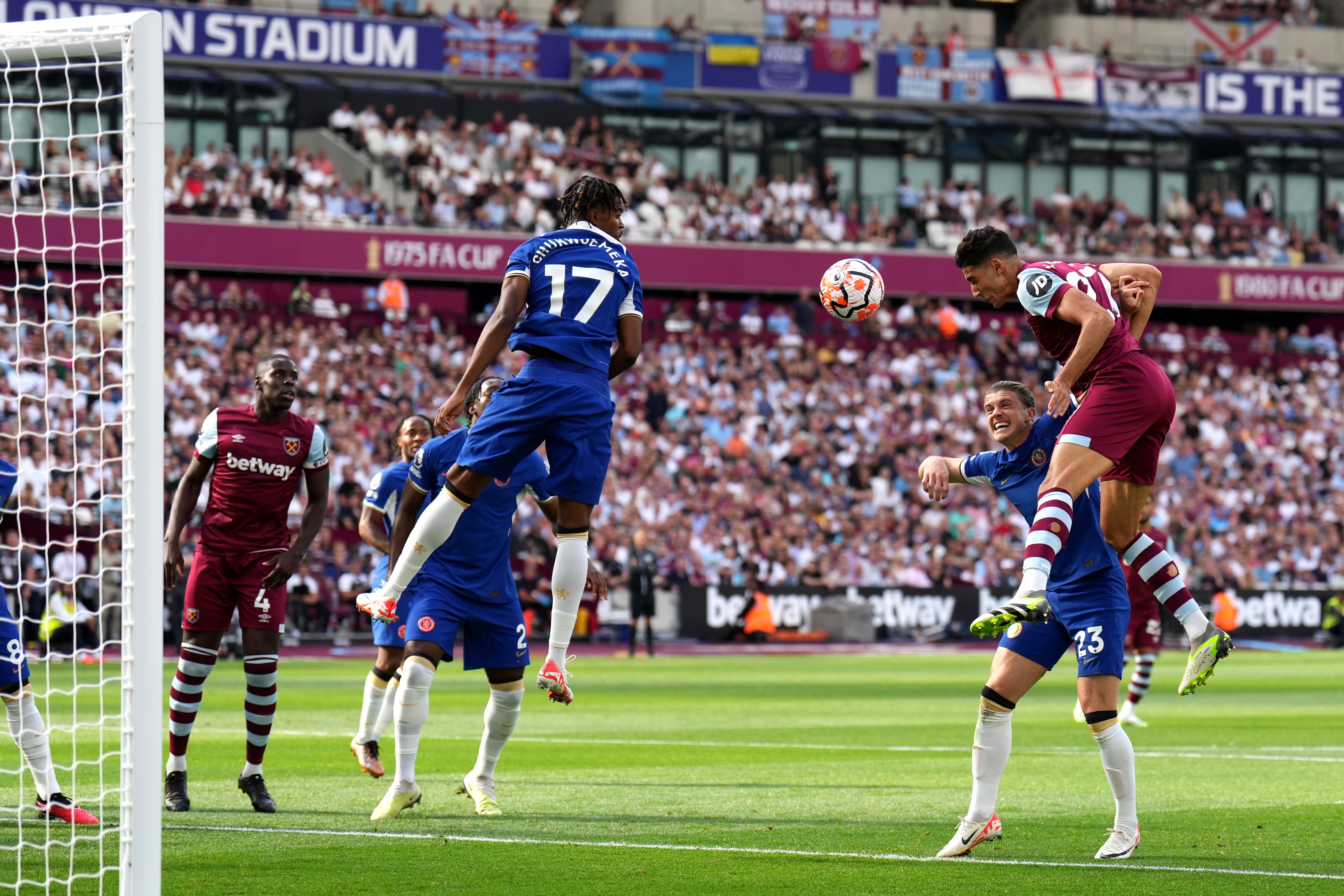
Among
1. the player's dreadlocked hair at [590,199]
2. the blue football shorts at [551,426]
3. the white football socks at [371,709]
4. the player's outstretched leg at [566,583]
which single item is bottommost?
the white football socks at [371,709]

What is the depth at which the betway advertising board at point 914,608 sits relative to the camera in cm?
3177

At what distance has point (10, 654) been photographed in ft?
29.0

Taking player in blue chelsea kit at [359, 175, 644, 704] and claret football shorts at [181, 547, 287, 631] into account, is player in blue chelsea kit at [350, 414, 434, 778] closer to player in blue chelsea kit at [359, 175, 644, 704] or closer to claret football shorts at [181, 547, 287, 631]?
claret football shorts at [181, 547, 287, 631]

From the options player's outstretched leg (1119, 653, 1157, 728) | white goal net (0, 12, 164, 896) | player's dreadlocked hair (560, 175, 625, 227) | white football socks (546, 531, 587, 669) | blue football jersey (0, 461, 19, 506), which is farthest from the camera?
player's outstretched leg (1119, 653, 1157, 728)

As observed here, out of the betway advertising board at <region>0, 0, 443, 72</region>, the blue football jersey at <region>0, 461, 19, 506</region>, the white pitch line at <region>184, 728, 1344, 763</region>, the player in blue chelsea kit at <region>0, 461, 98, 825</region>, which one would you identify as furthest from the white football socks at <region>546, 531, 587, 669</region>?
the betway advertising board at <region>0, 0, 443, 72</region>

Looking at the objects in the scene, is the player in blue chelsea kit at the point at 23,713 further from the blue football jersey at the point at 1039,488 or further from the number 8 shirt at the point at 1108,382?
the number 8 shirt at the point at 1108,382

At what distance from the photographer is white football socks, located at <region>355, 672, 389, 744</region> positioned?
11219 mm

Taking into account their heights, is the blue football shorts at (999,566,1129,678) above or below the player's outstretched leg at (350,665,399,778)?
above

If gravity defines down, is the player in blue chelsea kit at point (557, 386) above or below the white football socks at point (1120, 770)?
above

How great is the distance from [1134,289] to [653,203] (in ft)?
113

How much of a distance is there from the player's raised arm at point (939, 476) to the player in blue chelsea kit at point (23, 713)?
468cm

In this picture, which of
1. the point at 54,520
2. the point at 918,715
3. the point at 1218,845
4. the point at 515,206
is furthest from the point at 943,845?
the point at 515,206

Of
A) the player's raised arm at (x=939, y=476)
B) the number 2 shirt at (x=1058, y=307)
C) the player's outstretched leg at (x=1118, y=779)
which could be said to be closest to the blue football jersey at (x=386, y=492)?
the player's raised arm at (x=939, y=476)

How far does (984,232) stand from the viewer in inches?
324
